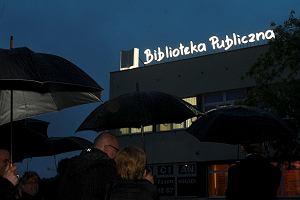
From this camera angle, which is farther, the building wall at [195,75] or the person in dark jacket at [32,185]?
the building wall at [195,75]

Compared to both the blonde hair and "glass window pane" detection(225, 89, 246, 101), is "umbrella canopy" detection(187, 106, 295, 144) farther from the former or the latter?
"glass window pane" detection(225, 89, 246, 101)

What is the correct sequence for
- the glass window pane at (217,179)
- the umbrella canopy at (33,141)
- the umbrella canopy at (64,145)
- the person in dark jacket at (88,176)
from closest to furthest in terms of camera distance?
the person in dark jacket at (88,176), the umbrella canopy at (33,141), the umbrella canopy at (64,145), the glass window pane at (217,179)

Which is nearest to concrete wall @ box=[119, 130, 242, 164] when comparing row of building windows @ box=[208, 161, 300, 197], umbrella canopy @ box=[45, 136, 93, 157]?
row of building windows @ box=[208, 161, 300, 197]

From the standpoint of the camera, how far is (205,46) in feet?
120

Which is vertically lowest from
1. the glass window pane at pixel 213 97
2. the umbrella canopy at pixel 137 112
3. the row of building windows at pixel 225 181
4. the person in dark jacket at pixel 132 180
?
the row of building windows at pixel 225 181

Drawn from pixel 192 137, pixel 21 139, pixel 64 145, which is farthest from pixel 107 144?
pixel 192 137

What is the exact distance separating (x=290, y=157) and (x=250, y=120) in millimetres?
13417

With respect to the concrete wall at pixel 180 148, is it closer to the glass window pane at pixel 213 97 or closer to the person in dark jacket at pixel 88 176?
the glass window pane at pixel 213 97

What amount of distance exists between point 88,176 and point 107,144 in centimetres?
53

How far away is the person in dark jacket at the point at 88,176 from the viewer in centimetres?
570

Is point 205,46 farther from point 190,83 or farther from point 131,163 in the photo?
point 131,163

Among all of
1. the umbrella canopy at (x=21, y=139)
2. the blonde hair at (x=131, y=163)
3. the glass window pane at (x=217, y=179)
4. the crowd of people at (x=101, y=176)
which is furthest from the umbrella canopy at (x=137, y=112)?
the glass window pane at (x=217, y=179)

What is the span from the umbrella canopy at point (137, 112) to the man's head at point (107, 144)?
2.86 m

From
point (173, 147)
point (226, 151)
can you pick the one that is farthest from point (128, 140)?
point (226, 151)
